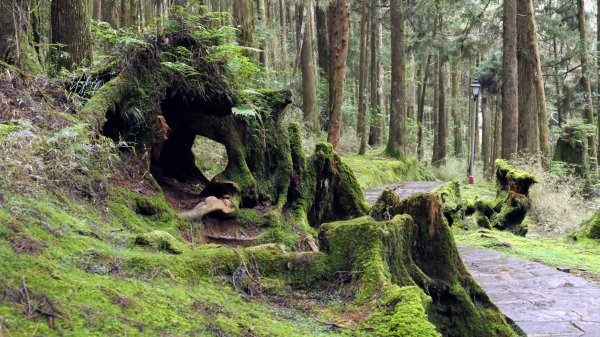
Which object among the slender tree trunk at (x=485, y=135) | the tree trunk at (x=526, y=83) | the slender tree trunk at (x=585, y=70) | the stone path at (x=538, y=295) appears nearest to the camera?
the stone path at (x=538, y=295)

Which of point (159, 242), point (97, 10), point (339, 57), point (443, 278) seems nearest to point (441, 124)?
point (339, 57)

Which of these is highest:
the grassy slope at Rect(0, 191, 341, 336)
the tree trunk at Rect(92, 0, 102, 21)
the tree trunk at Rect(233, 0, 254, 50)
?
the tree trunk at Rect(92, 0, 102, 21)

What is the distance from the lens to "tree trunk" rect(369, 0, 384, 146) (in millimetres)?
26923

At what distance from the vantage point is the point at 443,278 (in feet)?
17.2

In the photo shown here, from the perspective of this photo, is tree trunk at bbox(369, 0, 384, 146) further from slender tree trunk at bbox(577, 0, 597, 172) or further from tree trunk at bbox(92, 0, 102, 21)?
tree trunk at bbox(92, 0, 102, 21)

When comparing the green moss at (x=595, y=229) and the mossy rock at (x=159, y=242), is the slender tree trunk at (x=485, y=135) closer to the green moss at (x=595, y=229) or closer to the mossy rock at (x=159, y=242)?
the green moss at (x=595, y=229)

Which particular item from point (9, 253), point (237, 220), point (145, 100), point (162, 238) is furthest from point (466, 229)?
point (9, 253)

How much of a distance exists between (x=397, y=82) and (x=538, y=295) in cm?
1526

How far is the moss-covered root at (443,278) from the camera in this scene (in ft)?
16.3

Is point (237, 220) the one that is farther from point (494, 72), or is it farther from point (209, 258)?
point (494, 72)

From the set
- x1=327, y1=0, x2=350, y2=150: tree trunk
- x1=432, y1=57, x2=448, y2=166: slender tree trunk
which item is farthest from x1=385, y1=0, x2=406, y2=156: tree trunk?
x1=432, y1=57, x2=448, y2=166: slender tree trunk

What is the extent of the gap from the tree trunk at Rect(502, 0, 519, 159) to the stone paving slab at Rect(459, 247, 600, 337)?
33.3 ft

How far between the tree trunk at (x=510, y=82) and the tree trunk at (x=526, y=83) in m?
→ 0.27

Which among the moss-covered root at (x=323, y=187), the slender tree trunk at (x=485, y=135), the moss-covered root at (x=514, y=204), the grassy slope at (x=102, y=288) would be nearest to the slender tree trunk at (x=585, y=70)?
the moss-covered root at (x=514, y=204)
